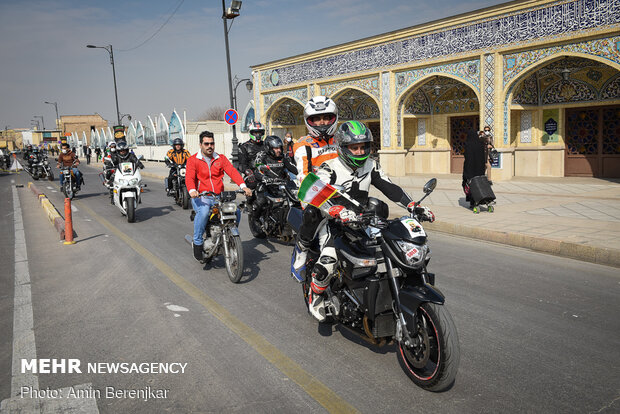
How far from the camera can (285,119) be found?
89.5 ft

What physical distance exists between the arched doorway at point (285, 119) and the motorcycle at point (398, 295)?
75.7ft

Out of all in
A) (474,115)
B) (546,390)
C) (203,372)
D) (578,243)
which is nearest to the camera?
(546,390)

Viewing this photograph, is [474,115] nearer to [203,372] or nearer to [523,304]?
[523,304]

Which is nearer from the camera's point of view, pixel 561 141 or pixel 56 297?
pixel 56 297

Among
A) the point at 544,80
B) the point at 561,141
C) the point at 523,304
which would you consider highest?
the point at 544,80

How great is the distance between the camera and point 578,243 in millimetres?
6875

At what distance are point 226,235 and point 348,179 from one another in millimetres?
2681

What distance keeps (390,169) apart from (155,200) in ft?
30.7

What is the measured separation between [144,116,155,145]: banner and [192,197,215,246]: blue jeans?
35.5 metres

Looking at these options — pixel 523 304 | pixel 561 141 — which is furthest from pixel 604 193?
pixel 523 304

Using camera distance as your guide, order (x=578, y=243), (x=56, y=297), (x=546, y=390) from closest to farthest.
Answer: (x=546, y=390)
(x=56, y=297)
(x=578, y=243)

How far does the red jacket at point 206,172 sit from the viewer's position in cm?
648

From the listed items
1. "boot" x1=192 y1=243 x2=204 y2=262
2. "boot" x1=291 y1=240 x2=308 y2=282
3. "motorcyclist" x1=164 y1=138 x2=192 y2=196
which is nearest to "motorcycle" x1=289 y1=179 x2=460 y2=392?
"boot" x1=291 y1=240 x2=308 y2=282

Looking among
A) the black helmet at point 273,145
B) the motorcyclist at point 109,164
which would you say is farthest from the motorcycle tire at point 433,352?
the motorcyclist at point 109,164
